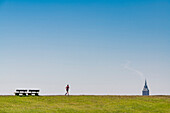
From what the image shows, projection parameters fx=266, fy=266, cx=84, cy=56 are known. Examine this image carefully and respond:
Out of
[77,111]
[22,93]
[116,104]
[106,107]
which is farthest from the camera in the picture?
[22,93]

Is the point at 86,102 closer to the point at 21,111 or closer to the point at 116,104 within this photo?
the point at 116,104

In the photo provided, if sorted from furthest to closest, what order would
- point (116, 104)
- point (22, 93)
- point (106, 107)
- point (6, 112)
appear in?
1. point (22, 93)
2. point (116, 104)
3. point (106, 107)
4. point (6, 112)

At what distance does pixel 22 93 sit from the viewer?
159 ft

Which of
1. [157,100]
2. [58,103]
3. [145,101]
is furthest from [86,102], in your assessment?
[157,100]

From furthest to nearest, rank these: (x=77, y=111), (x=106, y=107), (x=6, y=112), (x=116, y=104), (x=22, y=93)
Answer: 1. (x=22, y=93)
2. (x=116, y=104)
3. (x=106, y=107)
4. (x=77, y=111)
5. (x=6, y=112)

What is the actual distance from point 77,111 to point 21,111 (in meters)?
6.90

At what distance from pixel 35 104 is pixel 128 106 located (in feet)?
43.7

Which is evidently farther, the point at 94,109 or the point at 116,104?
the point at 116,104

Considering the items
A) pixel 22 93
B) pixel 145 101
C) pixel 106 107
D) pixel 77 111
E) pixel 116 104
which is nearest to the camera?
pixel 77 111


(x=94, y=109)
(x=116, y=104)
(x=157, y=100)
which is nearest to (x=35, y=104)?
(x=94, y=109)

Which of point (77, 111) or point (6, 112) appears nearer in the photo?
point (6, 112)

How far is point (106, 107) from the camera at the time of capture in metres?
36.7

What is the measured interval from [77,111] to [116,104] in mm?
7887

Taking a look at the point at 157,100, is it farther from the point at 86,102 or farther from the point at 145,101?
the point at 86,102
